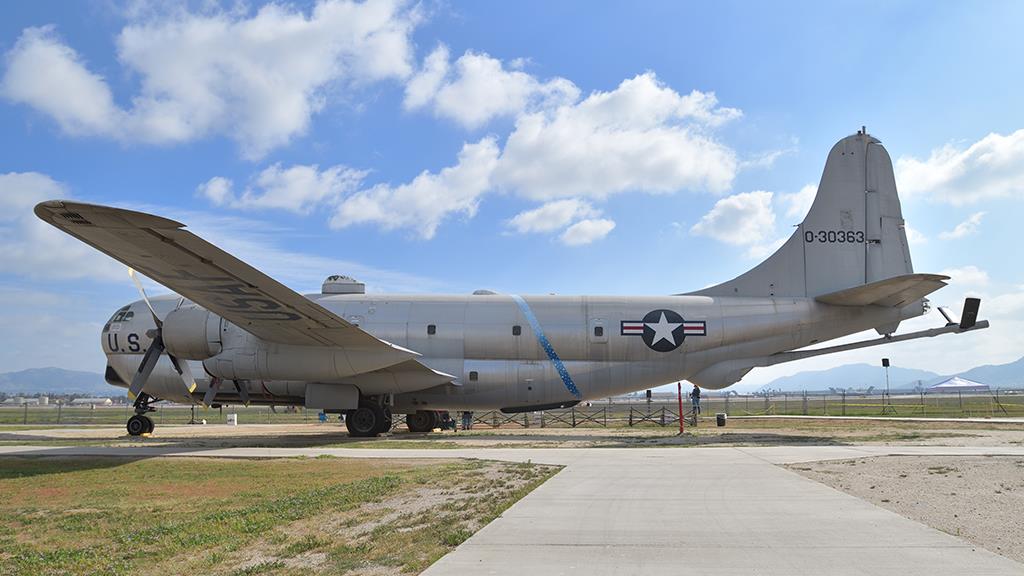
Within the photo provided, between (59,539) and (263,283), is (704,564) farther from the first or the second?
(263,283)

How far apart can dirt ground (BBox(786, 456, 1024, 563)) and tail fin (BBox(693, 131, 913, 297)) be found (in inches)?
402

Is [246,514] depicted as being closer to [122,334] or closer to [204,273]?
[204,273]

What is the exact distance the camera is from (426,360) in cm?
2242

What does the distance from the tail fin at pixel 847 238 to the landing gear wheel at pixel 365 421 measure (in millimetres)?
11965

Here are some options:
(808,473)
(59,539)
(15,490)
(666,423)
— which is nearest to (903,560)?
(808,473)

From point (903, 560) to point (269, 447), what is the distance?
1559 centimetres

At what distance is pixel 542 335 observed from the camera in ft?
73.4

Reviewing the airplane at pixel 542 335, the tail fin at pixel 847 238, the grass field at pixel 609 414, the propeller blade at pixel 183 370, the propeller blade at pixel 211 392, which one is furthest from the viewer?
the grass field at pixel 609 414

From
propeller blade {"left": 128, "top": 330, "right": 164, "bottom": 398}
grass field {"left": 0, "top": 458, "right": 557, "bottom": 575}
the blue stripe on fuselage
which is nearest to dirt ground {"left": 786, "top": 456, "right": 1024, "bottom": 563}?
grass field {"left": 0, "top": 458, "right": 557, "bottom": 575}

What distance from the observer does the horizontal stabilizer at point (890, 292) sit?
19.0 meters

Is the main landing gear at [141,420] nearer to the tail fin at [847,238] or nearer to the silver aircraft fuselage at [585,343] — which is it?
the silver aircraft fuselage at [585,343]

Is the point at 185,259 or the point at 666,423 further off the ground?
the point at 185,259

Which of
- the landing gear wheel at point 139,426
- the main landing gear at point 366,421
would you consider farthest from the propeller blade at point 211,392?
the main landing gear at point 366,421

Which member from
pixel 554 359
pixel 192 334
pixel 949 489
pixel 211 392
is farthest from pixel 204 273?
pixel 949 489
